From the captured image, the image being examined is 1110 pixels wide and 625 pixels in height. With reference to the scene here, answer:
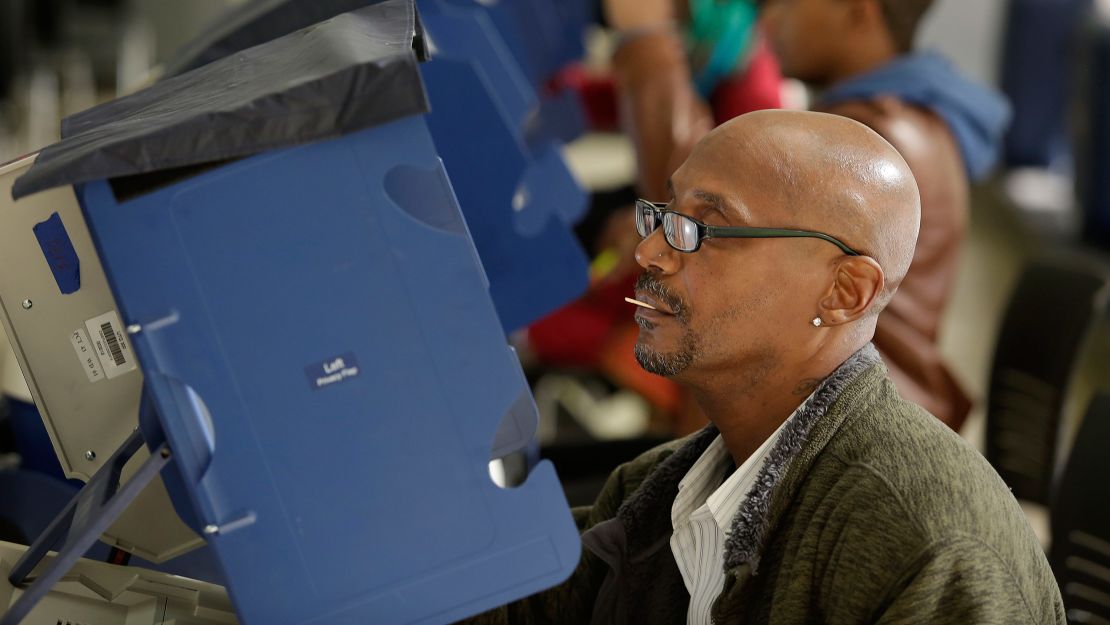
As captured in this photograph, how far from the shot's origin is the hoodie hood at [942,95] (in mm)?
2291

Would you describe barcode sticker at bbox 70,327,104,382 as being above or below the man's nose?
above

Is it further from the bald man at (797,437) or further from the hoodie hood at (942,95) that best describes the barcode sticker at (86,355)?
the hoodie hood at (942,95)

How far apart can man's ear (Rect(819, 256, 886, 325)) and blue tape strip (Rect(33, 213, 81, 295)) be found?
0.71 m

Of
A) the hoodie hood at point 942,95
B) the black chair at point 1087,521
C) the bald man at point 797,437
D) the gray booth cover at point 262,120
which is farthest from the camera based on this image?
the hoodie hood at point 942,95

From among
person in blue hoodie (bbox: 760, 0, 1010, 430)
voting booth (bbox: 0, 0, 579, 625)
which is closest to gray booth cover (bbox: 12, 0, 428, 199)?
voting booth (bbox: 0, 0, 579, 625)

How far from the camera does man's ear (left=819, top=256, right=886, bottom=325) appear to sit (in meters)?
1.21

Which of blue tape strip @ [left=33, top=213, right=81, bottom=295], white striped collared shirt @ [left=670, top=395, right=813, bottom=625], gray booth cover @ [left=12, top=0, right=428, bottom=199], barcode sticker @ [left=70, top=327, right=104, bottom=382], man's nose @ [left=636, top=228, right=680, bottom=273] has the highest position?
gray booth cover @ [left=12, top=0, right=428, bottom=199]

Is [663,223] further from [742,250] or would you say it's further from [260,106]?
[260,106]

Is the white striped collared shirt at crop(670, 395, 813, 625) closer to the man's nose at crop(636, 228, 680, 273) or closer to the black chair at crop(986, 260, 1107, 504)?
the man's nose at crop(636, 228, 680, 273)

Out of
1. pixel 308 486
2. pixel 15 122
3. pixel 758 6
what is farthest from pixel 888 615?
pixel 15 122

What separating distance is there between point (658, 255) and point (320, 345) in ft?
1.29

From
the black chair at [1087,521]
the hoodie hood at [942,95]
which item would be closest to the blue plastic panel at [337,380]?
the black chair at [1087,521]

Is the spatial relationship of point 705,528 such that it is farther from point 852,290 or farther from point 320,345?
point 320,345

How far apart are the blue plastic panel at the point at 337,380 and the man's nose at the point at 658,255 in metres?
0.28
